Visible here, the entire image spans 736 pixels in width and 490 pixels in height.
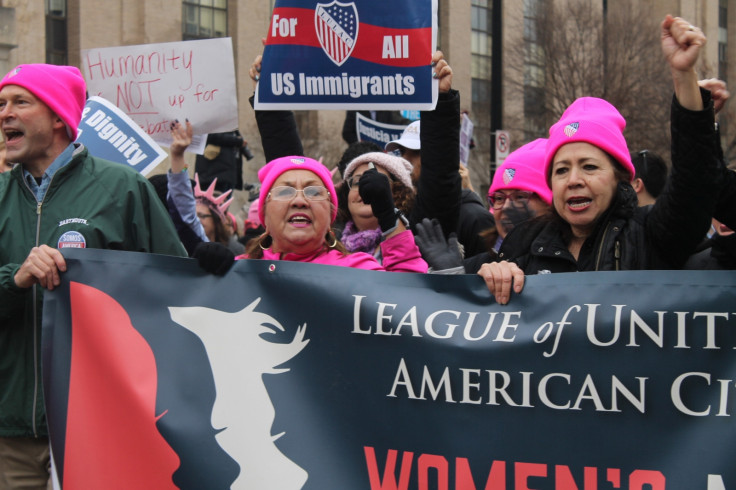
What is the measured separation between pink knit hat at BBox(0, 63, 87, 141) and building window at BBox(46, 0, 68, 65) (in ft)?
82.3

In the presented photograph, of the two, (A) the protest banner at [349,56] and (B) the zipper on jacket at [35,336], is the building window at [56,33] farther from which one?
(B) the zipper on jacket at [35,336]

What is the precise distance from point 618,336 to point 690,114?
2.34ft

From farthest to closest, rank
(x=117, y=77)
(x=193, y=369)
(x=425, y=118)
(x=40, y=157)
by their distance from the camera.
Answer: (x=117, y=77)
(x=425, y=118)
(x=40, y=157)
(x=193, y=369)

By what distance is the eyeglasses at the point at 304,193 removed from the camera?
373 centimetres

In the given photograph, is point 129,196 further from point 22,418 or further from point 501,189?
point 501,189

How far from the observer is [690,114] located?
2959 millimetres

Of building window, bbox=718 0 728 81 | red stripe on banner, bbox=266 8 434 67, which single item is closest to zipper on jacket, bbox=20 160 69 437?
red stripe on banner, bbox=266 8 434 67

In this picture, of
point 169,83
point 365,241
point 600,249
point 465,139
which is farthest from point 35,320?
point 465,139

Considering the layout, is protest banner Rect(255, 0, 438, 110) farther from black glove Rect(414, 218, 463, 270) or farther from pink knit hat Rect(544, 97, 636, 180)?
pink knit hat Rect(544, 97, 636, 180)

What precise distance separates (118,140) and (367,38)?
1742 mm

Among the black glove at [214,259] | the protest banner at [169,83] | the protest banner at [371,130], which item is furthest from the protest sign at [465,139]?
the black glove at [214,259]

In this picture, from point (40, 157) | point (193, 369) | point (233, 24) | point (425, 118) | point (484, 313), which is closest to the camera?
point (484, 313)

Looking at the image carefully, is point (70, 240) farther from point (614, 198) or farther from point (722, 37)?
point (722, 37)

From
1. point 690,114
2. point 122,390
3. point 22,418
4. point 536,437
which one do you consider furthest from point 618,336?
point 22,418
